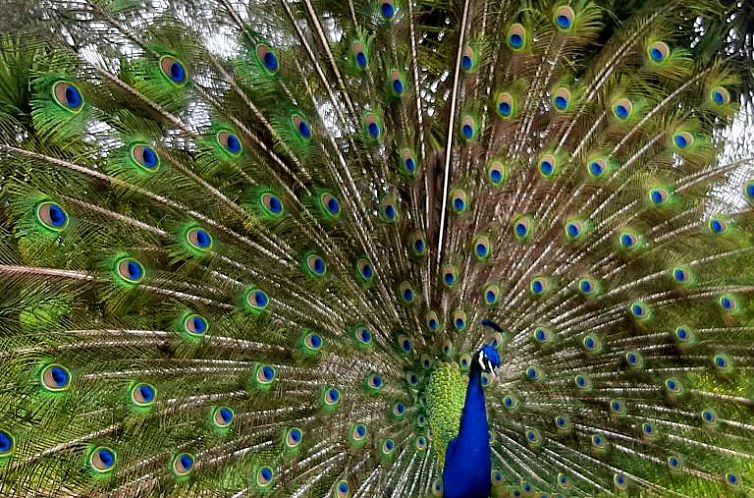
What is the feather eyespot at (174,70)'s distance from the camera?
2.18m

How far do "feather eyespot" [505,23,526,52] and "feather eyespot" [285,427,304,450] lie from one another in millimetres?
1783

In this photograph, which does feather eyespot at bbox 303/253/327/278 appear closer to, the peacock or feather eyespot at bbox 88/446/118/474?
the peacock

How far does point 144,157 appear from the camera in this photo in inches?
85.3

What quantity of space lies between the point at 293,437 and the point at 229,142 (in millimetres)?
1097

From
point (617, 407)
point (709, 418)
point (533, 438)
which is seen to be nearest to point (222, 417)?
point (533, 438)

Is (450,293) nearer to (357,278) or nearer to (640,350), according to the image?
(357,278)

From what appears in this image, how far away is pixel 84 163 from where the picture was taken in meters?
2.08

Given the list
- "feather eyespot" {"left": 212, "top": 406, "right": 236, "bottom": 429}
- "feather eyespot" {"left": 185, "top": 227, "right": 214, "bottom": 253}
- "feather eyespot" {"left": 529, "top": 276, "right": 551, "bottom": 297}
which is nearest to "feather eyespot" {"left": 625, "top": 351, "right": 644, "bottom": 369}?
"feather eyespot" {"left": 529, "top": 276, "right": 551, "bottom": 297}

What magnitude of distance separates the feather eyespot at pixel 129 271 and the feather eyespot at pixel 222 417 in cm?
52

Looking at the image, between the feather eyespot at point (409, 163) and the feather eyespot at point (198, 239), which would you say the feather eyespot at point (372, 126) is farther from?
the feather eyespot at point (198, 239)

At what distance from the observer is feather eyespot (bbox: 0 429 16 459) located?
1.90m

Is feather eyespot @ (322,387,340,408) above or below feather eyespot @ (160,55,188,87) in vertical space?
below

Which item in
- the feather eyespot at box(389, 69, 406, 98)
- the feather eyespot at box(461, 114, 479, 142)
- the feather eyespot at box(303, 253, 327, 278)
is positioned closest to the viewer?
the feather eyespot at box(303, 253, 327, 278)

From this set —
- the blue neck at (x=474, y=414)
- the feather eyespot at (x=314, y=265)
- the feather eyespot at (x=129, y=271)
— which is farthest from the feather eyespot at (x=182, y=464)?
the blue neck at (x=474, y=414)
